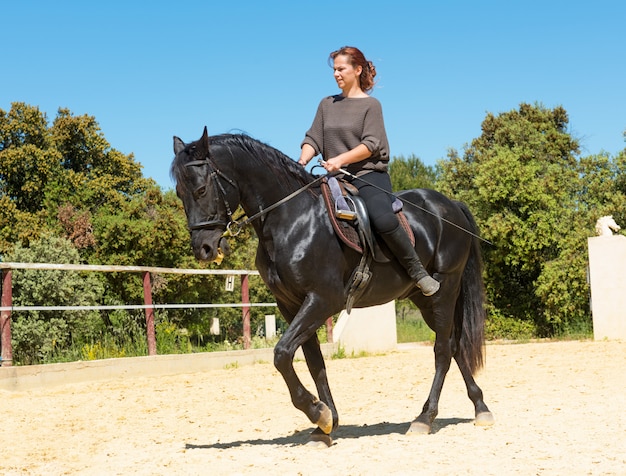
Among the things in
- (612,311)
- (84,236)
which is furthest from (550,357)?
(84,236)

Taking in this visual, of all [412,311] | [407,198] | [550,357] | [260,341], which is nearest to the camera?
[407,198]

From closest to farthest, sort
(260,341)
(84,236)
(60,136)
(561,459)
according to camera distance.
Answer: (561,459), (260,341), (84,236), (60,136)

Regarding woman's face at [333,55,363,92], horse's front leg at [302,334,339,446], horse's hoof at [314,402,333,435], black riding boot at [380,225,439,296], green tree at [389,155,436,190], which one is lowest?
horse's hoof at [314,402,333,435]

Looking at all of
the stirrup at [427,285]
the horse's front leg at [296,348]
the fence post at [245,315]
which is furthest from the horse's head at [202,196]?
the fence post at [245,315]

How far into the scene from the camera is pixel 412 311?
139 feet

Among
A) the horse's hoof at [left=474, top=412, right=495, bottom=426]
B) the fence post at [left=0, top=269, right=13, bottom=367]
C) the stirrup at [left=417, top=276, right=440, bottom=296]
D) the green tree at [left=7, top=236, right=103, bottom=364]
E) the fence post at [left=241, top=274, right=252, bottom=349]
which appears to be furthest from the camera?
the fence post at [left=241, top=274, right=252, bottom=349]

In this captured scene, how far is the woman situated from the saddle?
0.08 meters

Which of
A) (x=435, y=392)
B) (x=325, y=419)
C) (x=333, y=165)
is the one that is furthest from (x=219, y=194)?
(x=435, y=392)

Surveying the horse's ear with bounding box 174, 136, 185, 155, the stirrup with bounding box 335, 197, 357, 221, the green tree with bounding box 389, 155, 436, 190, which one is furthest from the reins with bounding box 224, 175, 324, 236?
the green tree with bounding box 389, 155, 436, 190

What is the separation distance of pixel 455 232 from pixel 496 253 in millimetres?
16058

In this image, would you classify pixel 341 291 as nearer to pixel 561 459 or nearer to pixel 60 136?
pixel 561 459

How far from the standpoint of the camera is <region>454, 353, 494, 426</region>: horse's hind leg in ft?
19.9

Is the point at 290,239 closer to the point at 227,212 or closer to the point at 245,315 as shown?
the point at 227,212

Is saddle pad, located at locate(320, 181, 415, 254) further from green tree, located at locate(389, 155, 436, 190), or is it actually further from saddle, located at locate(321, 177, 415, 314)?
green tree, located at locate(389, 155, 436, 190)
